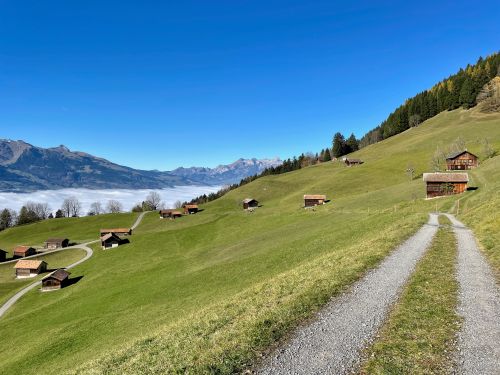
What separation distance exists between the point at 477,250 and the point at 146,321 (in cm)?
3014

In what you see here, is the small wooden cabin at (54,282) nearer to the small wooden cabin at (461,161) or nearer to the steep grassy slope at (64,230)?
the steep grassy slope at (64,230)

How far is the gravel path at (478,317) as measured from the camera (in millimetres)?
10414

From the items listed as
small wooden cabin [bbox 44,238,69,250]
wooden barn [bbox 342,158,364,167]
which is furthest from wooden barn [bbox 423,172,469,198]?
small wooden cabin [bbox 44,238,69,250]

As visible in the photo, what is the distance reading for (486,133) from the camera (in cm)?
14050

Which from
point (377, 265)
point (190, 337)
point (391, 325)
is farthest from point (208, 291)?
point (391, 325)

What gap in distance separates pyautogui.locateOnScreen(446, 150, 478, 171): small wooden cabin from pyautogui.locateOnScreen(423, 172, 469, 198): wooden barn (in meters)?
43.4

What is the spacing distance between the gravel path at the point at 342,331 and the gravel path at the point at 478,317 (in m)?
2.87

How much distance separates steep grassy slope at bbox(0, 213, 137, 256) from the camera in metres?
144

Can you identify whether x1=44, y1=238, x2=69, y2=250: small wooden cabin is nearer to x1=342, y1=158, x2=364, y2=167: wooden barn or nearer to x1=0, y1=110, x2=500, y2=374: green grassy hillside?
x1=0, y1=110, x2=500, y2=374: green grassy hillside

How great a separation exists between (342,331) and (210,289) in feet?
90.4

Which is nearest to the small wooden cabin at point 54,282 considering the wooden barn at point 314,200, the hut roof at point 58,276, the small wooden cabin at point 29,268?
Result: the hut roof at point 58,276

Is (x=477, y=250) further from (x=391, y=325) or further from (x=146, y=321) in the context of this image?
(x=146, y=321)

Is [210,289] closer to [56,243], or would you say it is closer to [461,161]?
[461,161]

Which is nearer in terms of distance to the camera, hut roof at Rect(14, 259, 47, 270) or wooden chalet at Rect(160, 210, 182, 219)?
hut roof at Rect(14, 259, 47, 270)
